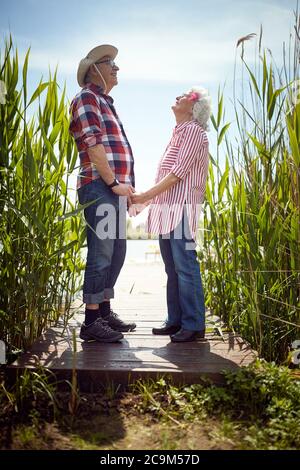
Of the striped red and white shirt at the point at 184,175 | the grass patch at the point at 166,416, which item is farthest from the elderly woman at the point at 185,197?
the grass patch at the point at 166,416

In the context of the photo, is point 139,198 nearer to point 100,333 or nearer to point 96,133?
point 96,133

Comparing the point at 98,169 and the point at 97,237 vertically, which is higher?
the point at 98,169

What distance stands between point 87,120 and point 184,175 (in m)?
→ 0.55

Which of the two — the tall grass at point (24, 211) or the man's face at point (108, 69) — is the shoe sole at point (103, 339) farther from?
the man's face at point (108, 69)

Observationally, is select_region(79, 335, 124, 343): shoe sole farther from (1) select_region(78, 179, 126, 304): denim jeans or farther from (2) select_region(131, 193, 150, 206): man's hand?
(2) select_region(131, 193, 150, 206): man's hand

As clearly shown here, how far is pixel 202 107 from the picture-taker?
85.9 inches

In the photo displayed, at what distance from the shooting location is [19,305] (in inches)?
71.2

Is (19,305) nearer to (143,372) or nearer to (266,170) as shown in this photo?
(143,372)

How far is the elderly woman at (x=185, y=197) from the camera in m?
2.12

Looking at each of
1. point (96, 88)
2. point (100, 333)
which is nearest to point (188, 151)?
point (96, 88)

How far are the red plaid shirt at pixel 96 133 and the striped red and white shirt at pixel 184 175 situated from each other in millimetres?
219

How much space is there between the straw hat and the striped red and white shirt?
524mm
